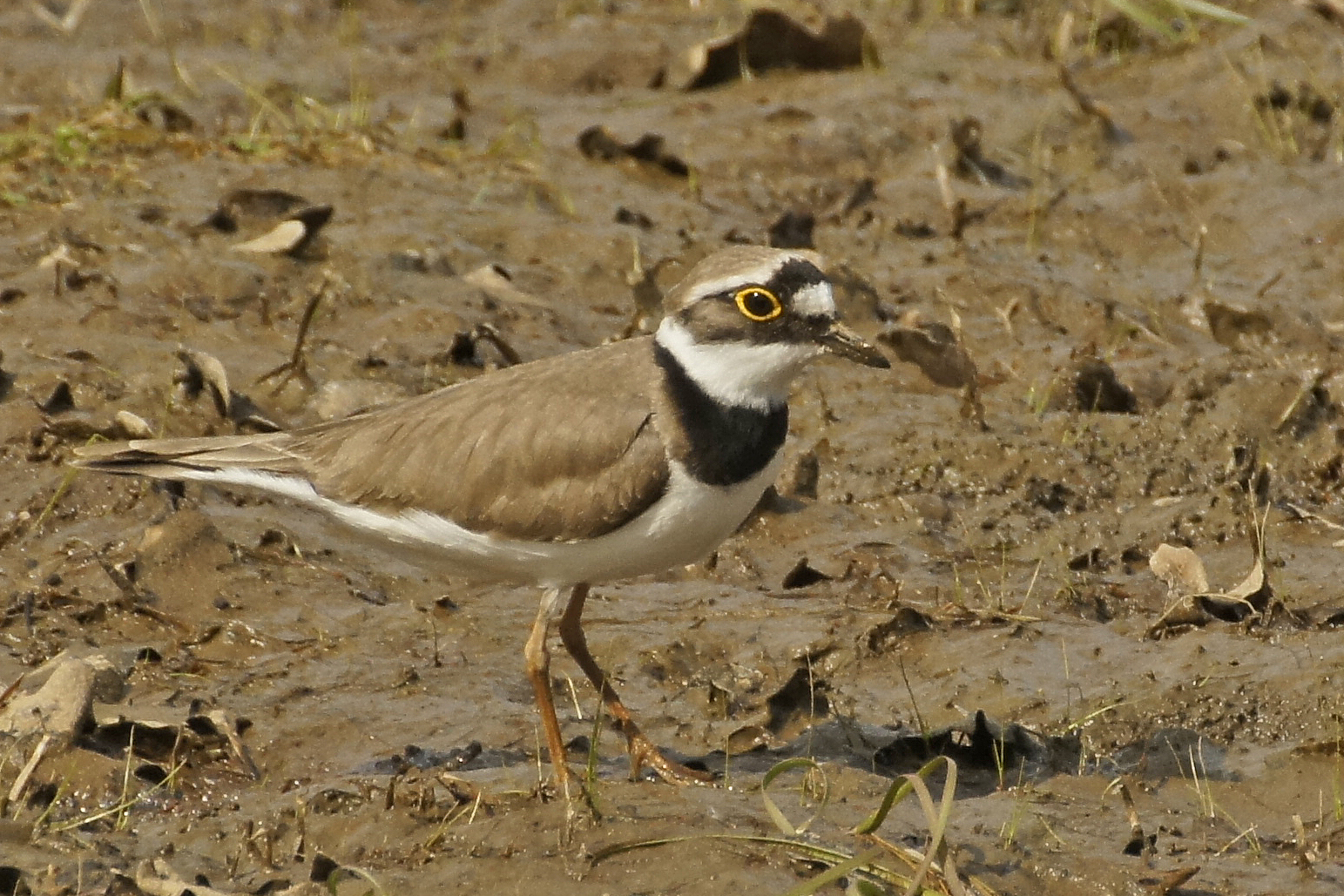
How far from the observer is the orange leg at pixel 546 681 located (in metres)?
5.74

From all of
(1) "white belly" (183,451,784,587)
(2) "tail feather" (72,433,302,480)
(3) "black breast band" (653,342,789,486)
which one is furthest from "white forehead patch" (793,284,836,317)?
(2) "tail feather" (72,433,302,480)

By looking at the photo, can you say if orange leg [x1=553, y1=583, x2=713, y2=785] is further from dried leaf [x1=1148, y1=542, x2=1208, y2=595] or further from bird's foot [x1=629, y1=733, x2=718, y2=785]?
dried leaf [x1=1148, y1=542, x2=1208, y2=595]

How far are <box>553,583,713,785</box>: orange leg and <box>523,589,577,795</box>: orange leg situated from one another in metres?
0.19

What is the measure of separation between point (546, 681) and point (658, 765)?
0.46 metres

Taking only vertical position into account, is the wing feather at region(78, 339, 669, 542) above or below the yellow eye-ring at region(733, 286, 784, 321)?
below

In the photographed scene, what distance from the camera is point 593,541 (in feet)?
19.8

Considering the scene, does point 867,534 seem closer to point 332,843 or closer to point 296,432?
point 296,432

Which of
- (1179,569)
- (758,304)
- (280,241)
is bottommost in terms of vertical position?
(1179,569)

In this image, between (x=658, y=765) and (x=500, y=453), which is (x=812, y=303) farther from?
(x=658, y=765)

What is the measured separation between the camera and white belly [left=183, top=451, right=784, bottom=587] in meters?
5.93

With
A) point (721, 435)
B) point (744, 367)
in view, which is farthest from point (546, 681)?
point (744, 367)

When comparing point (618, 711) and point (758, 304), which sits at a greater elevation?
point (758, 304)

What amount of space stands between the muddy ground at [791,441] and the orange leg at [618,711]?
7.7 inches

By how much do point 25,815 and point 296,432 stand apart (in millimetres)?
1822
